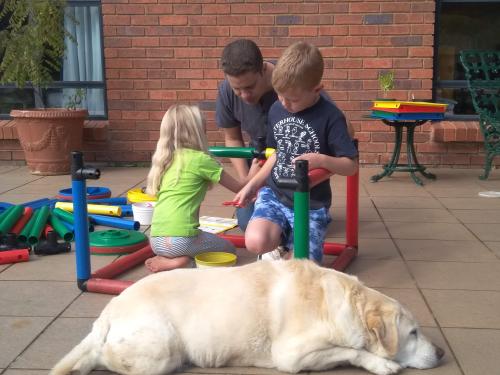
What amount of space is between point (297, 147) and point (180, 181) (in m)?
0.75

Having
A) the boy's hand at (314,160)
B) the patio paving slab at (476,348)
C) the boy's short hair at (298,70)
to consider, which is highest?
the boy's short hair at (298,70)

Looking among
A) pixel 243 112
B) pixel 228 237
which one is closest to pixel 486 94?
pixel 243 112

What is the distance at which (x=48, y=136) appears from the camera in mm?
7531

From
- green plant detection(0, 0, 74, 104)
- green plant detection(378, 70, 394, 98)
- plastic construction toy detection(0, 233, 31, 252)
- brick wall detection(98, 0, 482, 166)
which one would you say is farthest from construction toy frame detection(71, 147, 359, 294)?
green plant detection(0, 0, 74, 104)

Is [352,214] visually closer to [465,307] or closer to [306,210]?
[465,307]

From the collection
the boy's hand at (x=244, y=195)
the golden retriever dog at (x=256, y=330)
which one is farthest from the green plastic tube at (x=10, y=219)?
the golden retriever dog at (x=256, y=330)

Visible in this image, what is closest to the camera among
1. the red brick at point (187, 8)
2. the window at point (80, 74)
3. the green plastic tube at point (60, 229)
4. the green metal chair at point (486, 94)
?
the green plastic tube at point (60, 229)

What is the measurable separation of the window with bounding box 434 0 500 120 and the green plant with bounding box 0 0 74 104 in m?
4.80

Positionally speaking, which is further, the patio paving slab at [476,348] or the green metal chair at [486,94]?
the green metal chair at [486,94]

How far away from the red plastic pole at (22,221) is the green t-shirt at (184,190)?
1311mm

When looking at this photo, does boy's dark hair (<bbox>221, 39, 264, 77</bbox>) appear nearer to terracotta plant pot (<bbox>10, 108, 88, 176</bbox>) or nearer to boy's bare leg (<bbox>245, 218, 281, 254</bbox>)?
boy's bare leg (<bbox>245, 218, 281, 254</bbox>)

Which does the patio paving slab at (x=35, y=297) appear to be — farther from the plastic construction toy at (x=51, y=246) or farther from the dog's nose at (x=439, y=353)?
the dog's nose at (x=439, y=353)

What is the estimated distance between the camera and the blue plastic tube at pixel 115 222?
5.01 m

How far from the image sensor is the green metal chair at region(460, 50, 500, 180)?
7237mm
